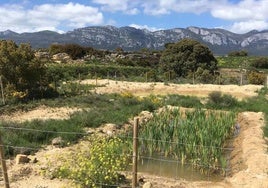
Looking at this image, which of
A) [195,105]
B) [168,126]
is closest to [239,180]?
[168,126]

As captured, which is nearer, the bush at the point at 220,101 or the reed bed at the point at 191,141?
the reed bed at the point at 191,141

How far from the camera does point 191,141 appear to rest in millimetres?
13859

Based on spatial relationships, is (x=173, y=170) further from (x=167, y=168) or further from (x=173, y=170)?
(x=167, y=168)

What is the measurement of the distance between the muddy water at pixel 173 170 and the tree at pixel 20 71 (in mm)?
11235

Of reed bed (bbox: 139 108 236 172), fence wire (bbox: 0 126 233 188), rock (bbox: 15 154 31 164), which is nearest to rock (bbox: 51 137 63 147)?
fence wire (bbox: 0 126 233 188)

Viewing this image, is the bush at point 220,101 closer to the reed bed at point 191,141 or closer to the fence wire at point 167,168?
the reed bed at point 191,141

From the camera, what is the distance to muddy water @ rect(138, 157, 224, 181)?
12.8 meters

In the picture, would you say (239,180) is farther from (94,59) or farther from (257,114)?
(94,59)

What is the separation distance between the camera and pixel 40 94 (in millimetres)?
24547

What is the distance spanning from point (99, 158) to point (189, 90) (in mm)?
21825

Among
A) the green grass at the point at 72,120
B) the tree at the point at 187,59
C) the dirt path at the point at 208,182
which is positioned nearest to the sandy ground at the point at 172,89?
the green grass at the point at 72,120

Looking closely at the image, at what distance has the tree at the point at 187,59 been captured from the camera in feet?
152

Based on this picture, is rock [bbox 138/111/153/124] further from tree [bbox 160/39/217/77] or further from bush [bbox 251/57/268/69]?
bush [bbox 251/57/268/69]

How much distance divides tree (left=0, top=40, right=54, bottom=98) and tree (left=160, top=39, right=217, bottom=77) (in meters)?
23.9
